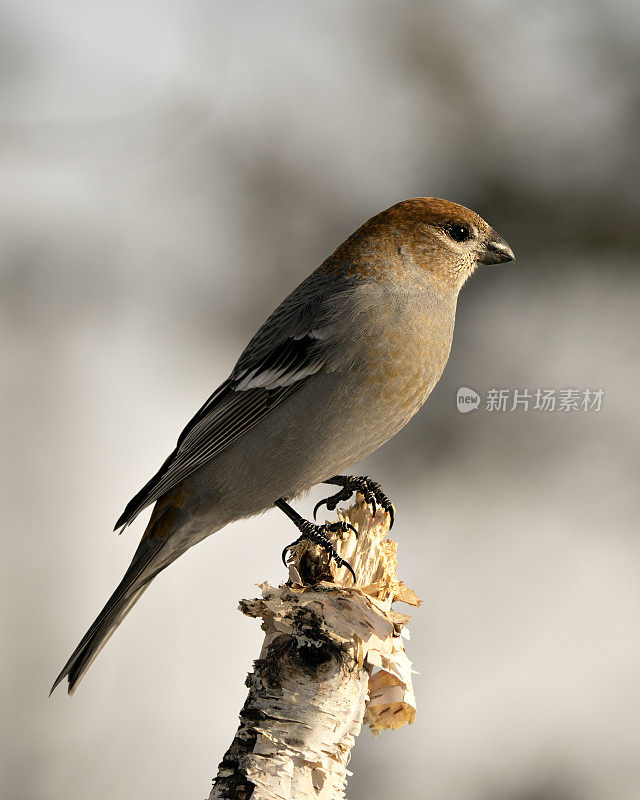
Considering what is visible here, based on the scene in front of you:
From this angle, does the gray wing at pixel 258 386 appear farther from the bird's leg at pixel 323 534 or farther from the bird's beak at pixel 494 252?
the bird's beak at pixel 494 252

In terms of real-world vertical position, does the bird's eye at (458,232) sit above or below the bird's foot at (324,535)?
above

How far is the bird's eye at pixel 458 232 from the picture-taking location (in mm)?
3703

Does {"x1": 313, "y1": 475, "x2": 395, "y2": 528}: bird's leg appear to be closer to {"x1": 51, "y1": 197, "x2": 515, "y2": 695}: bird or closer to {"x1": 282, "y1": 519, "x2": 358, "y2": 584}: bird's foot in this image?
{"x1": 51, "y1": 197, "x2": 515, "y2": 695}: bird

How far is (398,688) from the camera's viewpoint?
254cm

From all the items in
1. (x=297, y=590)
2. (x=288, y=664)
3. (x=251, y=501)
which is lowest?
(x=288, y=664)

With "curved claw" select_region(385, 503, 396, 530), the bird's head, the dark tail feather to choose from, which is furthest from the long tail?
the bird's head

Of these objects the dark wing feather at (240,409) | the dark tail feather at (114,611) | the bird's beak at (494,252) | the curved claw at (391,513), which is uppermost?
the bird's beak at (494,252)

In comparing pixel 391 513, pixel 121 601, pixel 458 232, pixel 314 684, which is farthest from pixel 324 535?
pixel 458 232

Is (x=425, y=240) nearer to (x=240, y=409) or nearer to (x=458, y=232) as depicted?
(x=458, y=232)

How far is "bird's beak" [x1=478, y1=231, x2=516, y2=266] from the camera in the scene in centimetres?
382

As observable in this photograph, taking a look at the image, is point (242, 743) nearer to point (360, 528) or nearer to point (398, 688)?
point (398, 688)

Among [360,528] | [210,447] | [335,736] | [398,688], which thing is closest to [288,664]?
[335,736]

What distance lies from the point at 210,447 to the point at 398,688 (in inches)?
53.1

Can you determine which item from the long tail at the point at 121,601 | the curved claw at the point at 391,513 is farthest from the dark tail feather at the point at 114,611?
the curved claw at the point at 391,513
